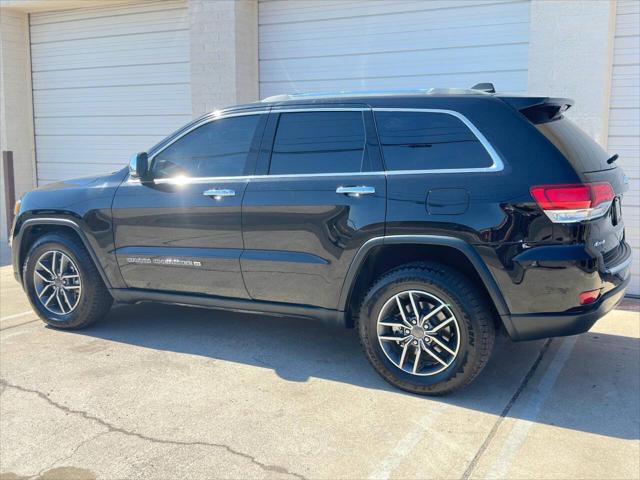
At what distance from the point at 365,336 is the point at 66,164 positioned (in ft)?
27.8

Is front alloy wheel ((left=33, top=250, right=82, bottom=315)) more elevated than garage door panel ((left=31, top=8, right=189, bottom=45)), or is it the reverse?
Answer: garage door panel ((left=31, top=8, right=189, bottom=45))

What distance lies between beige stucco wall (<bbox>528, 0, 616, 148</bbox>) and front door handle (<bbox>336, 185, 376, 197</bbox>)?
131 inches

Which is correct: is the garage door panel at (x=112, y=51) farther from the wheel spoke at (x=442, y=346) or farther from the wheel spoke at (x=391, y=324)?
the wheel spoke at (x=442, y=346)

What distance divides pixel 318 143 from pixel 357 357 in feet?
5.34

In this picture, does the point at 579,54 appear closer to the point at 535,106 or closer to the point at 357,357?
the point at 535,106

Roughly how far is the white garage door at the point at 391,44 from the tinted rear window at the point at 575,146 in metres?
3.05

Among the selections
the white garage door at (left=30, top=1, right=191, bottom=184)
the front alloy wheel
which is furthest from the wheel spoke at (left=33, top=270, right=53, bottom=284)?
the white garage door at (left=30, top=1, right=191, bottom=184)

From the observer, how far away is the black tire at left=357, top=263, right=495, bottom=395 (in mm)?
3969

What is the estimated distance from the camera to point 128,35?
10.0 metres

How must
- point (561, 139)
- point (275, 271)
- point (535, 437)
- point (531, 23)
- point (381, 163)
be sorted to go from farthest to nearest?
point (531, 23) → point (275, 271) → point (381, 163) → point (561, 139) → point (535, 437)

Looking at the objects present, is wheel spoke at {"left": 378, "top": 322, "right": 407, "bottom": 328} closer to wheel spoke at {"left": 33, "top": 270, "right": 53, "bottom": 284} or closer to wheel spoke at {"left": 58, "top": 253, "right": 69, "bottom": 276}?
wheel spoke at {"left": 58, "top": 253, "right": 69, "bottom": 276}

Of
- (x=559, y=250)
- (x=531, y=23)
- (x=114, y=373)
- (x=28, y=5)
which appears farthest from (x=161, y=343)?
(x=28, y=5)

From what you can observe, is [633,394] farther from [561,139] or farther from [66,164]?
[66,164]

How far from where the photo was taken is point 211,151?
4.94 metres
